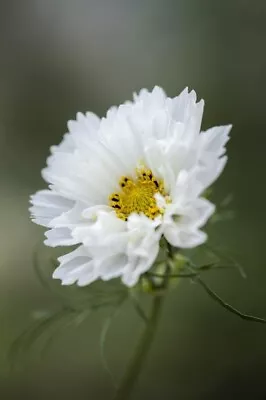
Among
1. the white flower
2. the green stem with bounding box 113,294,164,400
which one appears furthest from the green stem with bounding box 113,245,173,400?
the white flower

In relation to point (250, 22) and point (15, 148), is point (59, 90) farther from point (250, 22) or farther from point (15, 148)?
point (250, 22)

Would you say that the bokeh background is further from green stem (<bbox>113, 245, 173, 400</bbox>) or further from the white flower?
the white flower

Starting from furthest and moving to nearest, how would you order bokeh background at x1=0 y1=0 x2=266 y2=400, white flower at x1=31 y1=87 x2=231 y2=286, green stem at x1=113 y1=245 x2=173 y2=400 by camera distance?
bokeh background at x1=0 y1=0 x2=266 y2=400 < green stem at x1=113 y1=245 x2=173 y2=400 < white flower at x1=31 y1=87 x2=231 y2=286

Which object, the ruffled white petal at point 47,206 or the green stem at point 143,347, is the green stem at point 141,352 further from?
the ruffled white petal at point 47,206

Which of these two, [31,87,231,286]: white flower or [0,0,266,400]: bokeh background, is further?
[0,0,266,400]: bokeh background

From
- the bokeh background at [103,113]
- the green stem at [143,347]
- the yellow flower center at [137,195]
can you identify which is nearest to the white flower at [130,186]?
the yellow flower center at [137,195]
